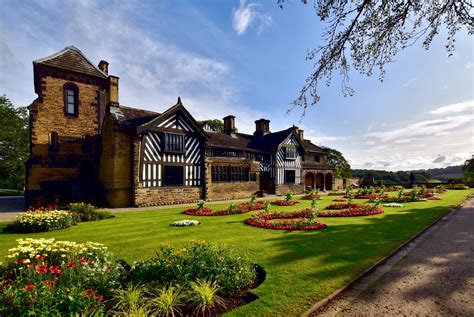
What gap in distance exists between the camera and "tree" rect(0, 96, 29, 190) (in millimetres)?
36875

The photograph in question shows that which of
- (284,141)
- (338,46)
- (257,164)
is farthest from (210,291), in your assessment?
(284,141)

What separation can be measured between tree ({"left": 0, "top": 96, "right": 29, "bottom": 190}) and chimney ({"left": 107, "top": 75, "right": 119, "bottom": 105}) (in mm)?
28318

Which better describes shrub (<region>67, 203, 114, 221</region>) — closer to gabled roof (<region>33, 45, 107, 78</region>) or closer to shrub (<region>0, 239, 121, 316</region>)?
shrub (<region>0, 239, 121, 316</region>)

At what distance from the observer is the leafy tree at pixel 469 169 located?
43.7m

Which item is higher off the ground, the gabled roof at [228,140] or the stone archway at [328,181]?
the gabled roof at [228,140]

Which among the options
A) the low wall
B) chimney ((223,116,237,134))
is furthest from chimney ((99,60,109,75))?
→ the low wall

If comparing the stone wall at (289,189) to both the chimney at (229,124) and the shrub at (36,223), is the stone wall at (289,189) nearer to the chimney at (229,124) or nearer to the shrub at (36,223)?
the chimney at (229,124)

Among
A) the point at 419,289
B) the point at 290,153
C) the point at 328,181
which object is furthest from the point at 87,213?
the point at 328,181

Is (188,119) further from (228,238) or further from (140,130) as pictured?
(228,238)

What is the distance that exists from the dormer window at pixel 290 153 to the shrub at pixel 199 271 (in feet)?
101

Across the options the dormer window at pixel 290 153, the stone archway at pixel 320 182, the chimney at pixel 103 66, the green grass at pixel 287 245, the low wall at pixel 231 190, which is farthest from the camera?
the stone archway at pixel 320 182

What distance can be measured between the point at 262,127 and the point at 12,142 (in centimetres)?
3877

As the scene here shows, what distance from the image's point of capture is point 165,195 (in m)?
21.5

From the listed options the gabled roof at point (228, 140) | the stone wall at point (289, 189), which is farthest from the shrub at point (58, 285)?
the stone wall at point (289, 189)
